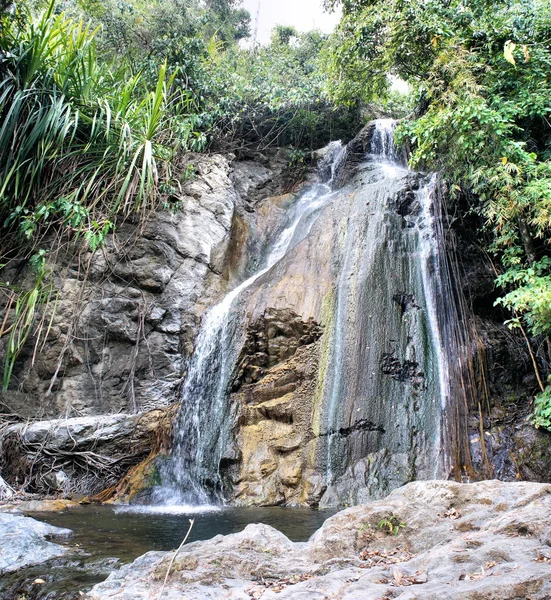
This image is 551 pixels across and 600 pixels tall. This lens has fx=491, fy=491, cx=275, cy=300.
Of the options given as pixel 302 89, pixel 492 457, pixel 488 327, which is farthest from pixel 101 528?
pixel 302 89

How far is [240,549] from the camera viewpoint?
266 centimetres

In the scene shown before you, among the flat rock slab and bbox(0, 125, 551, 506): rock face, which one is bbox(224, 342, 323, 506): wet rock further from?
the flat rock slab

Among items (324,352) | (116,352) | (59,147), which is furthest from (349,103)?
(116,352)

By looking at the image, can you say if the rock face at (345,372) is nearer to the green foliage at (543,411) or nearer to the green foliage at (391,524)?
the green foliage at (543,411)

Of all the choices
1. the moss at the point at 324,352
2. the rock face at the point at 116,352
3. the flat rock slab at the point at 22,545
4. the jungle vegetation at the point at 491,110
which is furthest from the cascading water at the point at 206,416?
the jungle vegetation at the point at 491,110

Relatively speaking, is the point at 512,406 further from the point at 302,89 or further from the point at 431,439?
the point at 302,89

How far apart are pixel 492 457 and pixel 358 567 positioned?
4.37m

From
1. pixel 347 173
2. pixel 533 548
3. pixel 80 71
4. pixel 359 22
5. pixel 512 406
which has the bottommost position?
pixel 533 548

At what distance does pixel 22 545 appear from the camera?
324 centimetres

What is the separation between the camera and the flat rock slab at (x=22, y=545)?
9.89ft

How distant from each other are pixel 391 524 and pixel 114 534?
2.44 meters

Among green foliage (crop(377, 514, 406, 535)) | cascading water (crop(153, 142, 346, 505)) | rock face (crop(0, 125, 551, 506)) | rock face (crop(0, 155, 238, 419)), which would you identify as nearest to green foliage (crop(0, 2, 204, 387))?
rock face (crop(0, 155, 238, 419))

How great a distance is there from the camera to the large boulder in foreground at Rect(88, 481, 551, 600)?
196 cm

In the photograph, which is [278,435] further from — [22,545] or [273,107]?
[273,107]
